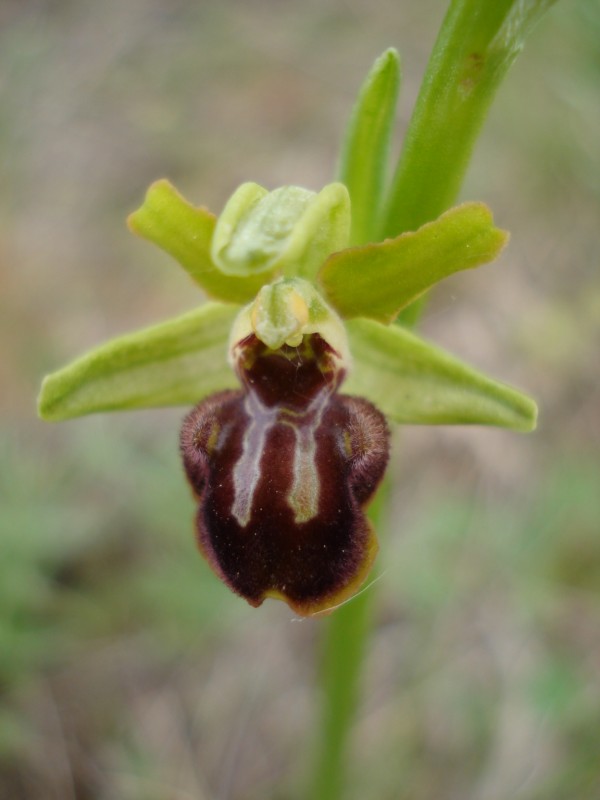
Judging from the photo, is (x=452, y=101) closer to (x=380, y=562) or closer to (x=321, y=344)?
(x=321, y=344)

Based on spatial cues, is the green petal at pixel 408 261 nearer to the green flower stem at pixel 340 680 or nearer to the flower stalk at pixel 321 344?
the flower stalk at pixel 321 344

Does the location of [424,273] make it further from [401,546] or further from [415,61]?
[415,61]

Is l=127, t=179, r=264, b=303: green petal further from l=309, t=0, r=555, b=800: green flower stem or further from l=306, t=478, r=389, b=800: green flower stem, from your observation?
l=306, t=478, r=389, b=800: green flower stem

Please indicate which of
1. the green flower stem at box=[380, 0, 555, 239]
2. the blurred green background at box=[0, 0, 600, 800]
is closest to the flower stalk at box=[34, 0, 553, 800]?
the green flower stem at box=[380, 0, 555, 239]

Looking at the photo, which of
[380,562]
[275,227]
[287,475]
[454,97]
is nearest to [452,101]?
[454,97]

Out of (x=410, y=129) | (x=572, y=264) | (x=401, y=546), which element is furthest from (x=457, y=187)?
(x=572, y=264)
